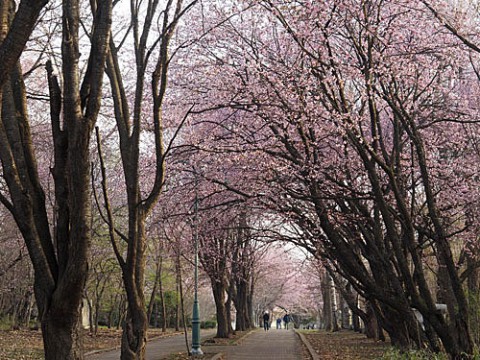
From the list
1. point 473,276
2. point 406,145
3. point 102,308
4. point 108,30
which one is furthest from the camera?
point 102,308

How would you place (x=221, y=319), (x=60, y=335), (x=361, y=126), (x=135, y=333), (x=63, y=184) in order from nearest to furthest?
(x=60, y=335)
(x=63, y=184)
(x=135, y=333)
(x=361, y=126)
(x=221, y=319)

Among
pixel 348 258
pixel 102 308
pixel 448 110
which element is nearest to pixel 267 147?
pixel 348 258

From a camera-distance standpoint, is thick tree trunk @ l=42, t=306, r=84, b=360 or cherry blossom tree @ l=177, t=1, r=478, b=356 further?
cherry blossom tree @ l=177, t=1, r=478, b=356

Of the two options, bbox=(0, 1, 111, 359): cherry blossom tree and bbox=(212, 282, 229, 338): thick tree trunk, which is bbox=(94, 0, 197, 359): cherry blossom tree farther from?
bbox=(212, 282, 229, 338): thick tree trunk

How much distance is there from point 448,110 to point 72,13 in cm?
1017

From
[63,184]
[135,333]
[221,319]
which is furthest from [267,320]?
[63,184]

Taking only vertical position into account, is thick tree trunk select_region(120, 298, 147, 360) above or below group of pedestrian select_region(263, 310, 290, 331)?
below

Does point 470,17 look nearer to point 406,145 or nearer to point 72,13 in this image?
point 406,145

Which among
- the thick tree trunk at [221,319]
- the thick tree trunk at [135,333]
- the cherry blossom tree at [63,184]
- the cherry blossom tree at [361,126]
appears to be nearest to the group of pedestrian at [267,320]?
the thick tree trunk at [221,319]

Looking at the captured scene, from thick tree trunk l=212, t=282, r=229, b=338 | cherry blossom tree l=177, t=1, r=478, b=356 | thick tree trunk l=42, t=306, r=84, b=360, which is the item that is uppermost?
cherry blossom tree l=177, t=1, r=478, b=356

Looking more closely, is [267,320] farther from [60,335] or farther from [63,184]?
[60,335]

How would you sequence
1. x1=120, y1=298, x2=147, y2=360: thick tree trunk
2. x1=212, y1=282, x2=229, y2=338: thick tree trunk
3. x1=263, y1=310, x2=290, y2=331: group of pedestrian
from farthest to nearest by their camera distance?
x1=263, y1=310, x2=290, y2=331: group of pedestrian, x1=212, y1=282, x2=229, y2=338: thick tree trunk, x1=120, y1=298, x2=147, y2=360: thick tree trunk

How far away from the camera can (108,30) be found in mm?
7465

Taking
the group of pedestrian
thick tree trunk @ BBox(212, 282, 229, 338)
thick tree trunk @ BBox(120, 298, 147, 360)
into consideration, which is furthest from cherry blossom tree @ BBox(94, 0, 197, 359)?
the group of pedestrian
